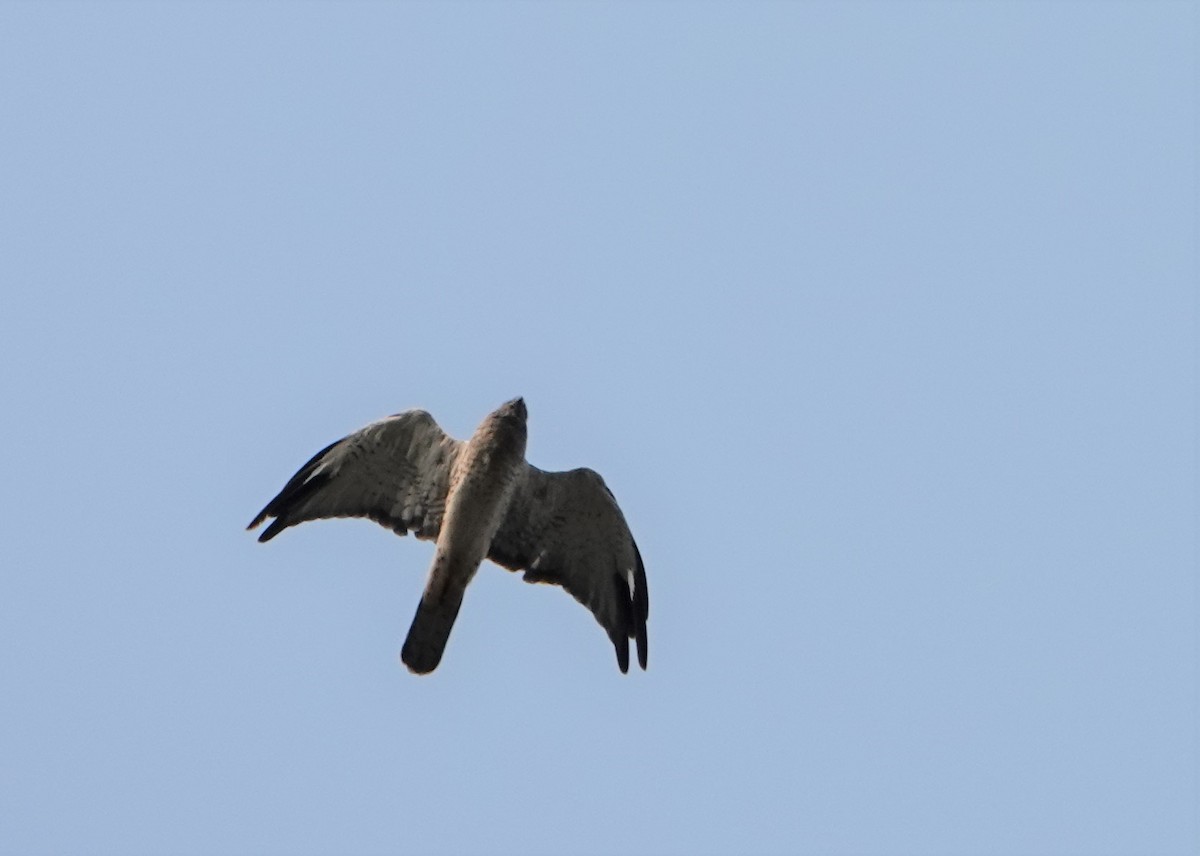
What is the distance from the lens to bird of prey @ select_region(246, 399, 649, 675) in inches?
469

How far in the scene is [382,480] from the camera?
12484 mm

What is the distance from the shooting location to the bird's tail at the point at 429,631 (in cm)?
1166

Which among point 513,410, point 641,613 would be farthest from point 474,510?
point 641,613

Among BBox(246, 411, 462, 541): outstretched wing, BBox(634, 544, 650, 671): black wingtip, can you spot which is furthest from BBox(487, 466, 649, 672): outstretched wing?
BBox(246, 411, 462, 541): outstretched wing

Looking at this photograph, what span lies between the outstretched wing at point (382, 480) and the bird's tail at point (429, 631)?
0.73m

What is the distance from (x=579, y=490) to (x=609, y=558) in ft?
2.24

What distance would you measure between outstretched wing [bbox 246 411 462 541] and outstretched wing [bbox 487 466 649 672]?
0.64 m

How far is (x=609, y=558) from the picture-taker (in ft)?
41.7

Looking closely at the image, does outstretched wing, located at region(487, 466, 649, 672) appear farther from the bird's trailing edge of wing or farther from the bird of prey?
the bird's trailing edge of wing

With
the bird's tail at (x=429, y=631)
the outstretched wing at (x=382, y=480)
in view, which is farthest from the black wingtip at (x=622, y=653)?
the outstretched wing at (x=382, y=480)

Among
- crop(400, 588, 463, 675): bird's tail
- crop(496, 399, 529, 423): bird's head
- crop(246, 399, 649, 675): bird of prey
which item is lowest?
crop(400, 588, 463, 675): bird's tail

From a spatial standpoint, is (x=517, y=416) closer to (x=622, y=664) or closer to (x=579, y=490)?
(x=579, y=490)

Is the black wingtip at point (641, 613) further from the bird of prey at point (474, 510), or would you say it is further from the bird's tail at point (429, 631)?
the bird's tail at point (429, 631)

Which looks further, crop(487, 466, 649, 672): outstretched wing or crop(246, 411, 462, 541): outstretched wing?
crop(487, 466, 649, 672): outstretched wing
